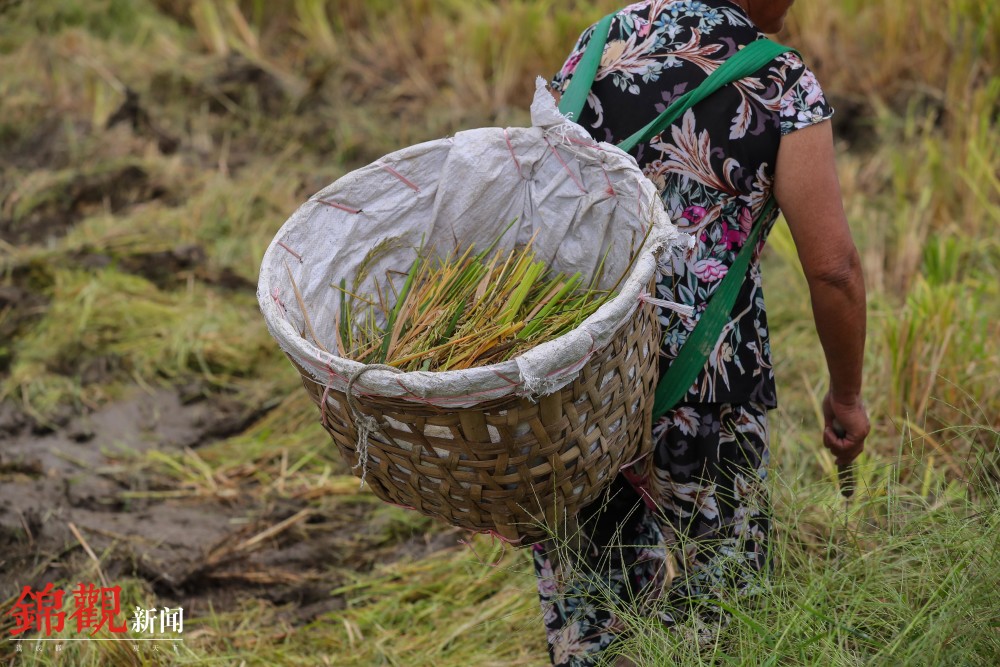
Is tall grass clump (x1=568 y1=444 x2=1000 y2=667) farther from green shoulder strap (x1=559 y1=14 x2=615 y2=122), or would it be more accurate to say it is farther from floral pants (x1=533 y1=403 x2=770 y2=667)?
green shoulder strap (x1=559 y1=14 x2=615 y2=122)

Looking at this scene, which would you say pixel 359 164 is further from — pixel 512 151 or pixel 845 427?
pixel 845 427

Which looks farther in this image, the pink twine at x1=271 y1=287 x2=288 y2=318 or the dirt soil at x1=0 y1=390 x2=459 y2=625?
the dirt soil at x1=0 y1=390 x2=459 y2=625

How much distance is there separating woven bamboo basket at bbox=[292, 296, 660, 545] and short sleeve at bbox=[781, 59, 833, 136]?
338 millimetres

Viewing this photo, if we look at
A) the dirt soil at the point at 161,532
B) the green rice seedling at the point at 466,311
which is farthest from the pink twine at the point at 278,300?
the dirt soil at the point at 161,532

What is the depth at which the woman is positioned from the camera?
1.42 m

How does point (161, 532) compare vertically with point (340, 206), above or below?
below

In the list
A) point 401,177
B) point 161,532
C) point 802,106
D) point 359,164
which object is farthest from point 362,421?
point 359,164

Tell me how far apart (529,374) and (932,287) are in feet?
6.98

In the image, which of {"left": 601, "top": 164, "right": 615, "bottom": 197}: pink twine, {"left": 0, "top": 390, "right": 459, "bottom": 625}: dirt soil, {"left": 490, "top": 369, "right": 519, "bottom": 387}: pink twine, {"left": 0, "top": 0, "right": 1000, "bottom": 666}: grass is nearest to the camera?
{"left": 490, "top": 369, "right": 519, "bottom": 387}: pink twine

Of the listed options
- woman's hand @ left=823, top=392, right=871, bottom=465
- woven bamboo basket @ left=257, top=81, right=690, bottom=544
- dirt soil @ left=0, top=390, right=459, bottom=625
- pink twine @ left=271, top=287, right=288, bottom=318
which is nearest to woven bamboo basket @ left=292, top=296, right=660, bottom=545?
woven bamboo basket @ left=257, top=81, right=690, bottom=544

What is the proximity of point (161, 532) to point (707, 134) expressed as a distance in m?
1.85

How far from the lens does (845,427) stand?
173 centimetres

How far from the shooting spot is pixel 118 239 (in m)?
3.80

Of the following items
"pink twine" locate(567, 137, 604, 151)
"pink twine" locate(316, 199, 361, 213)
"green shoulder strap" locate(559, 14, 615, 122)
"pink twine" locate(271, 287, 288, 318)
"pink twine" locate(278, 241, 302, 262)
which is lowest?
"pink twine" locate(271, 287, 288, 318)
